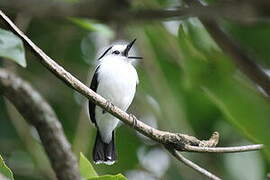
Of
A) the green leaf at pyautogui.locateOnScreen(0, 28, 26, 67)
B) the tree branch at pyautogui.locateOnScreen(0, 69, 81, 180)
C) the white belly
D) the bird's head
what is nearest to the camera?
the green leaf at pyautogui.locateOnScreen(0, 28, 26, 67)

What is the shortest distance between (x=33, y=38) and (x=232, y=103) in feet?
8.27

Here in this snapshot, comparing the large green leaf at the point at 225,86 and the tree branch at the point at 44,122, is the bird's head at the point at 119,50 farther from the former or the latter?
the large green leaf at the point at 225,86

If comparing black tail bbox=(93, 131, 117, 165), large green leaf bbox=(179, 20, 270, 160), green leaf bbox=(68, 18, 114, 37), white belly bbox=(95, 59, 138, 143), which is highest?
large green leaf bbox=(179, 20, 270, 160)

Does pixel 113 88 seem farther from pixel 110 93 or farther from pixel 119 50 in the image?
pixel 119 50

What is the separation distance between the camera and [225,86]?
1.76 metres

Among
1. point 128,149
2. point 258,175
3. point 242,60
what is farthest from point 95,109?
point 242,60

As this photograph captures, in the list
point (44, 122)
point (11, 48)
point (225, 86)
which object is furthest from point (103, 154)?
point (225, 86)

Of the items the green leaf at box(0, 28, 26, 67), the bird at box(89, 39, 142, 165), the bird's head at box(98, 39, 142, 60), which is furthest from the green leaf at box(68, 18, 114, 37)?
the green leaf at box(0, 28, 26, 67)

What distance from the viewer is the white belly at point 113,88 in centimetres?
349

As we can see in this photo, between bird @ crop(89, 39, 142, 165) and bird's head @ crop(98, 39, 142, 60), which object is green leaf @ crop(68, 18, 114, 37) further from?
bird's head @ crop(98, 39, 142, 60)

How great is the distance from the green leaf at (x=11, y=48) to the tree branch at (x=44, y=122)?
2.44 feet

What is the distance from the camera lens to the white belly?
11.5ft

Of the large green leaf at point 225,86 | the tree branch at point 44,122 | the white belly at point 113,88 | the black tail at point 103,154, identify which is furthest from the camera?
the white belly at point 113,88

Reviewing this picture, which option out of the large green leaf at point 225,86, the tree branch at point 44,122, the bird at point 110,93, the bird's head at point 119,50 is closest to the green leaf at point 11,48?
the large green leaf at point 225,86
